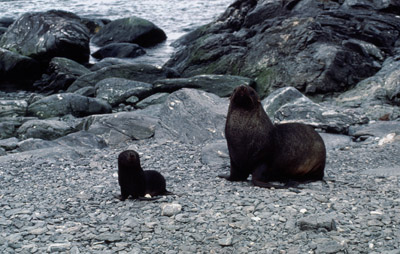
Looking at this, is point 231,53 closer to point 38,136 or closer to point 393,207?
point 38,136

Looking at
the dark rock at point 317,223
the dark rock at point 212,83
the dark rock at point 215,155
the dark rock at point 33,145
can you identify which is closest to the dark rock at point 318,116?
the dark rock at point 215,155

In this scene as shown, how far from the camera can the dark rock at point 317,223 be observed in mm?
5340

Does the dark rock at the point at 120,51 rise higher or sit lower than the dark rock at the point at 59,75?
lower

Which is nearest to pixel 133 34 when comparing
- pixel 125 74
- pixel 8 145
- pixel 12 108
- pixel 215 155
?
pixel 125 74

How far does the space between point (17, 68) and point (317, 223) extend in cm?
1687

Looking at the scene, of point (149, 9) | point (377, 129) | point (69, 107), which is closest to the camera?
point (377, 129)

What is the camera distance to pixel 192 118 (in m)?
10.4

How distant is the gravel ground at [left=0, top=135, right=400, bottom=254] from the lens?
5.22 meters

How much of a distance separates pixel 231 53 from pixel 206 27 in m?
4.33

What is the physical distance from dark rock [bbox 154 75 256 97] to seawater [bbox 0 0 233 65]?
10358 millimetres

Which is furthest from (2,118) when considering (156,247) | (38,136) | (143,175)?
(156,247)

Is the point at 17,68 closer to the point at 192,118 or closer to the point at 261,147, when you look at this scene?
the point at 192,118

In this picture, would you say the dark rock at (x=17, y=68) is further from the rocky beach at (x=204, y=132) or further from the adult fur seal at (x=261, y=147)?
the adult fur seal at (x=261, y=147)

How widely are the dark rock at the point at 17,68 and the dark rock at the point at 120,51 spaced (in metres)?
3.66
